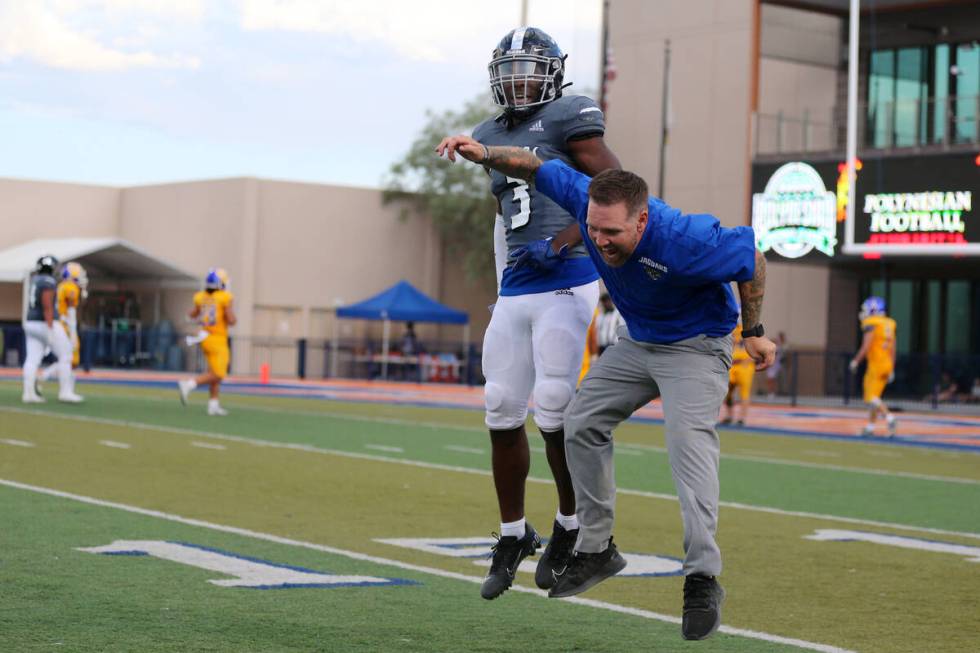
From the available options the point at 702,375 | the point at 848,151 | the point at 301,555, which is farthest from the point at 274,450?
the point at 848,151

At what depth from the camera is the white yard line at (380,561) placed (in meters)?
6.67

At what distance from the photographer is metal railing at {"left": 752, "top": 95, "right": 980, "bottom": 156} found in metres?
30.2

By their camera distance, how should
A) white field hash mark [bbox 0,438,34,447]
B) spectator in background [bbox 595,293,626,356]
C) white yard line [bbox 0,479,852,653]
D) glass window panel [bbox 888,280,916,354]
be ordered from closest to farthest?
white yard line [bbox 0,479,852,653] → white field hash mark [bbox 0,438,34,447] → spectator in background [bbox 595,293,626,356] → glass window panel [bbox 888,280,916,354]

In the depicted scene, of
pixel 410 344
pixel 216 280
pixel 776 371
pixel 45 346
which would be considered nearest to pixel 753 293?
pixel 216 280

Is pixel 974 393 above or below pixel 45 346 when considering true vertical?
below

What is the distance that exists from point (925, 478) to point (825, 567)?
22.2ft

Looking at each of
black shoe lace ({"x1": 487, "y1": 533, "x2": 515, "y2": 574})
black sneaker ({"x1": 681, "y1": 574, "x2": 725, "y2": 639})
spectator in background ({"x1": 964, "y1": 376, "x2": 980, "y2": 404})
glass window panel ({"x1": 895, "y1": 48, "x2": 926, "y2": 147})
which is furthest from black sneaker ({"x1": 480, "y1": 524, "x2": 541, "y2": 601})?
glass window panel ({"x1": 895, "y1": 48, "x2": 926, "y2": 147})

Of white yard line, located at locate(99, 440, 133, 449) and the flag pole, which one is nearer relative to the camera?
white yard line, located at locate(99, 440, 133, 449)

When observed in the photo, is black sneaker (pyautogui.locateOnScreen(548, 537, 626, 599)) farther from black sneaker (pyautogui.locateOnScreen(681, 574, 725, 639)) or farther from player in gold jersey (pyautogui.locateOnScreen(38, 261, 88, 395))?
player in gold jersey (pyautogui.locateOnScreen(38, 261, 88, 395))

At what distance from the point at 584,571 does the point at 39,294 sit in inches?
656

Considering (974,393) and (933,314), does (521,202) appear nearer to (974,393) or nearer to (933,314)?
(974,393)

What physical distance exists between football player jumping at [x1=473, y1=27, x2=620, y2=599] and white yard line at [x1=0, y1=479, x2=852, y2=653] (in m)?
0.59

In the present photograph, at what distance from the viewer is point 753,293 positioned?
6.11m

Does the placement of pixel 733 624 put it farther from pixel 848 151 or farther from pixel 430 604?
pixel 848 151
